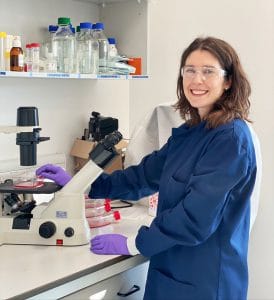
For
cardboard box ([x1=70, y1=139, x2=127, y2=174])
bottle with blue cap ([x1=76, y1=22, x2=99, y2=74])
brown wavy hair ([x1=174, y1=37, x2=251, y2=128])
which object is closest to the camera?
brown wavy hair ([x1=174, y1=37, x2=251, y2=128])

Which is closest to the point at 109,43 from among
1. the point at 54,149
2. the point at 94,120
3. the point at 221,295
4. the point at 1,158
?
the point at 94,120

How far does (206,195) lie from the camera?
54.6 inches

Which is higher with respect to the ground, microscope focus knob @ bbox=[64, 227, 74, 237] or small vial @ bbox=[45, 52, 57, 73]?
small vial @ bbox=[45, 52, 57, 73]

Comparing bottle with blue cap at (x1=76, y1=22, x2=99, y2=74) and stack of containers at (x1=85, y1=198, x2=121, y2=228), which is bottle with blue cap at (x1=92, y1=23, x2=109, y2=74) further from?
stack of containers at (x1=85, y1=198, x2=121, y2=228)

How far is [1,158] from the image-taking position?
81.6 inches

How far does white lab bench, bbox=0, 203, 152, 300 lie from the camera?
4.42 feet

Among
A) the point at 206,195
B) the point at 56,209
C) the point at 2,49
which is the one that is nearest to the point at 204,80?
the point at 206,195

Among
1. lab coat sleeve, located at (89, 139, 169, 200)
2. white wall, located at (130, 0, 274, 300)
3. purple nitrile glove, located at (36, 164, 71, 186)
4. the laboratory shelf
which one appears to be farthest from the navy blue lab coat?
white wall, located at (130, 0, 274, 300)

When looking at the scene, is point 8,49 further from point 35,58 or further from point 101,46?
point 101,46

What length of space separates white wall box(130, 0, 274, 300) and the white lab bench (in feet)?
2.68

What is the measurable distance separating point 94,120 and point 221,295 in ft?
3.74

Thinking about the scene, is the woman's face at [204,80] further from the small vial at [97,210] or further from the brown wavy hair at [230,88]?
the small vial at [97,210]

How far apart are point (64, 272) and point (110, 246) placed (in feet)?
0.71

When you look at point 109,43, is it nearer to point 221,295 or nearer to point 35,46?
point 35,46
